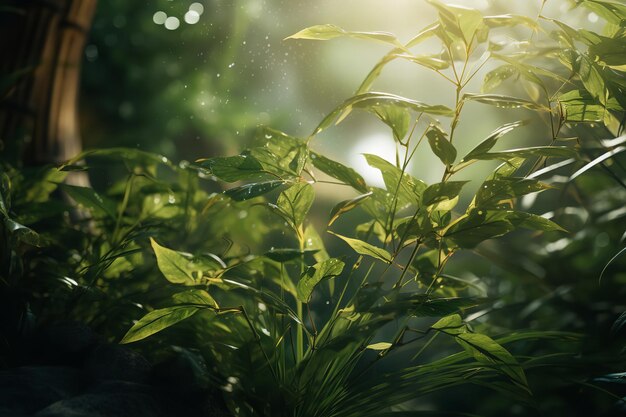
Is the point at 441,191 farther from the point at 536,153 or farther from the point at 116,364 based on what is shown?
the point at 116,364

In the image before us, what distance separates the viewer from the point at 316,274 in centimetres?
56

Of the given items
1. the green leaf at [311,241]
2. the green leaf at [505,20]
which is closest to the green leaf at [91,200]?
the green leaf at [311,241]

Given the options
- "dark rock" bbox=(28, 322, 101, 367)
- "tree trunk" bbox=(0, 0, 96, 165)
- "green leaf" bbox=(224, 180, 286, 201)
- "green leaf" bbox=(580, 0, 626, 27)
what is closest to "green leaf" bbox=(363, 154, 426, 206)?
"green leaf" bbox=(224, 180, 286, 201)

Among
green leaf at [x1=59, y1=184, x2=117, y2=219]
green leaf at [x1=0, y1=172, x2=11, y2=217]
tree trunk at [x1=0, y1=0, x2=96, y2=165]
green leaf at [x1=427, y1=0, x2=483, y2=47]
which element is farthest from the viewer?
tree trunk at [x1=0, y1=0, x2=96, y2=165]

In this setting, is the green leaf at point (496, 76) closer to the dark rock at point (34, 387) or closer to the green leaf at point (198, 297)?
the green leaf at point (198, 297)

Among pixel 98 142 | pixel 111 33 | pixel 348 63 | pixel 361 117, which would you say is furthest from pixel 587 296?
pixel 111 33

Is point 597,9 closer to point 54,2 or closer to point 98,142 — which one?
point 54,2

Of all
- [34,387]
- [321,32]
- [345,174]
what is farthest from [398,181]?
[34,387]

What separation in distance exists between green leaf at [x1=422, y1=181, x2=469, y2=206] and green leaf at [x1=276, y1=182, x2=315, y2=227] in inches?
4.3

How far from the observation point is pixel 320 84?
3.97 ft

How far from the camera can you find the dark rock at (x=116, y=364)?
0.60 metres

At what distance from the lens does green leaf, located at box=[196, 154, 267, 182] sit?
1.81ft

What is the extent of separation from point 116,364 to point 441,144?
14.2 inches

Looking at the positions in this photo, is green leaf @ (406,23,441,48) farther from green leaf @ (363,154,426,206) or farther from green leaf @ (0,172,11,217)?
green leaf @ (0,172,11,217)
